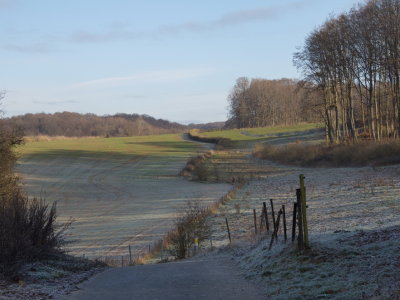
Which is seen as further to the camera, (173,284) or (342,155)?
(342,155)

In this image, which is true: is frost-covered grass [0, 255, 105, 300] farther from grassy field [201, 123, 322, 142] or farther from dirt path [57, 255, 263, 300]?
grassy field [201, 123, 322, 142]

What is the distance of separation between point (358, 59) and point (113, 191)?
26.4 m

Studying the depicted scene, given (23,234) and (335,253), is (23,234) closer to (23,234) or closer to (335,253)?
(23,234)

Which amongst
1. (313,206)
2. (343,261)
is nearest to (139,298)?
(343,261)

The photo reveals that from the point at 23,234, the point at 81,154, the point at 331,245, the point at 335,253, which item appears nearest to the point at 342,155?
the point at 331,245

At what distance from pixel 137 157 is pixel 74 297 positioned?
77736mm

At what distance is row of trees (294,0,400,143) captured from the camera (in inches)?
1753

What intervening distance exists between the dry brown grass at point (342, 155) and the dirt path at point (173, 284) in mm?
36670

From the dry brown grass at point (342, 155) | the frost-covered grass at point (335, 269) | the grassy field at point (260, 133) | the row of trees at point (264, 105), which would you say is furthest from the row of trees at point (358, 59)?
the row of trees at point (264, 105)

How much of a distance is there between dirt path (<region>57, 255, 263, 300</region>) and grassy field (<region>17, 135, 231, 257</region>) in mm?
4821

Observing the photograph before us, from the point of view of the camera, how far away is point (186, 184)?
54.4m

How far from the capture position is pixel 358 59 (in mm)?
50531

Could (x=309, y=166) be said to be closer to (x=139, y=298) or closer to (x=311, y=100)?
(x=311, y=100)

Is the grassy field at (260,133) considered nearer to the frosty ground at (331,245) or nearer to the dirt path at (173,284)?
the frosty ground at (331,245)
